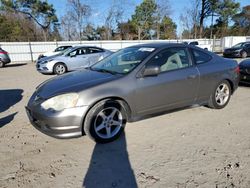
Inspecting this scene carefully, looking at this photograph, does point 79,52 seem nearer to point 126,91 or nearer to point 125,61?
point 125,61

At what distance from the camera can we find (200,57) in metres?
4.47

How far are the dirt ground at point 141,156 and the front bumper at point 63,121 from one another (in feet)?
0.95

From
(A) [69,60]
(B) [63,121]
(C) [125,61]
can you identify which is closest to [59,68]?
(A) [69,60]

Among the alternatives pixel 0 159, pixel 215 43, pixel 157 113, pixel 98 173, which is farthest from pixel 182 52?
pixel 215 43

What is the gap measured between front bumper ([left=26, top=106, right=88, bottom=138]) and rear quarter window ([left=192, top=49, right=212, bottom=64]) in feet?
8.09

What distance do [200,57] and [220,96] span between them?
1096mm

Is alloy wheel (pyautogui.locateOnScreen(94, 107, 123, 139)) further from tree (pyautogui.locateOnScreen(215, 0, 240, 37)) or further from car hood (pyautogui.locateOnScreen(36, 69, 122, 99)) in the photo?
tree (pyautogui.locateOnScreen(215, 0, 240, 37))

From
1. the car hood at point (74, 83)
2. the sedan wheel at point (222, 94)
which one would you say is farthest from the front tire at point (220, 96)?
the car hood at point (74, 83)

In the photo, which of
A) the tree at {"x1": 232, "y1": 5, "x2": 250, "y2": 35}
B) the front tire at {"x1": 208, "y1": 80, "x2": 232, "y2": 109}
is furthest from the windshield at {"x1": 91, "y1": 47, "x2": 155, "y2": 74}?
the tree at {"x1": 232, "y1": 5, "x2": 250, "y2": 35}

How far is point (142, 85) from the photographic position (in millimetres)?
3660

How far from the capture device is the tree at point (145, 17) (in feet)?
135

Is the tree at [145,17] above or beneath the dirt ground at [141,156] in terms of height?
above

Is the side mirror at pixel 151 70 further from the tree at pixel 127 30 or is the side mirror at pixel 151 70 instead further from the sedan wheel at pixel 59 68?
the tree at pixel 127 30

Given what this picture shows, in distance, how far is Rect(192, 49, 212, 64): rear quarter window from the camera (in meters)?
4.39
